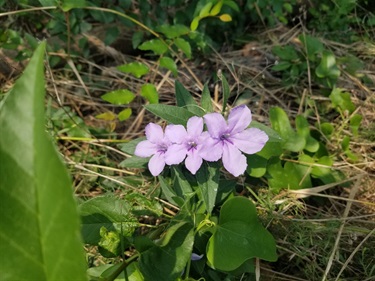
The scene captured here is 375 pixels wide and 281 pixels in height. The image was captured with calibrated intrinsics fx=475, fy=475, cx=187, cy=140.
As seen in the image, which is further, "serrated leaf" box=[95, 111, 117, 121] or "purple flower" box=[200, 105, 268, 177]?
"serrated leaf" box=[95, 111, 117, 121]

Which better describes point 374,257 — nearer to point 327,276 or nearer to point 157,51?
point 327,276

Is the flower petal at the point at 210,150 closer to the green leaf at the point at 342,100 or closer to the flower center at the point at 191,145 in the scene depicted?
the flower center at the point at 191,145

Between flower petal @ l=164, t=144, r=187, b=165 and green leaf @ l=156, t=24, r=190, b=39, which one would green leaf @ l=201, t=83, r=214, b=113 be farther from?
green leaf @ l=156, t=24, r=190, b=39

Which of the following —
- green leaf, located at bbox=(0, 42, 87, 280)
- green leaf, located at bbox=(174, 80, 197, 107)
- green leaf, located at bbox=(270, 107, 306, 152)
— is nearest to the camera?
green leaf, located at bbox=(0, 42, 87, 280)

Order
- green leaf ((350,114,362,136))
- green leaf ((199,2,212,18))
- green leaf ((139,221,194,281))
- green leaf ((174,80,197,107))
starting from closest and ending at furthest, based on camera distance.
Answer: green leaf ((139,221,194,281))
green leaf ((174,80,197,107))
green leaf ((350,114,362,136))
green leaf ((199,2,212,18))

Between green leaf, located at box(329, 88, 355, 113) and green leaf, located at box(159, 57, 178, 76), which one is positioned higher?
green leaf, located at box(159, 57, 178, 76)

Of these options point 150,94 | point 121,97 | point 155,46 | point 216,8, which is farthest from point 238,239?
point 216,8

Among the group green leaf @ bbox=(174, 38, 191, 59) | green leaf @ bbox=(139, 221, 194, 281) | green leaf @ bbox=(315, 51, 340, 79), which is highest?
green leaf @ bbox=(174, 38, 191, 59)

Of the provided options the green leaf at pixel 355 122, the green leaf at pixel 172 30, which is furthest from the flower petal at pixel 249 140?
the green leaf at pixel 172 30

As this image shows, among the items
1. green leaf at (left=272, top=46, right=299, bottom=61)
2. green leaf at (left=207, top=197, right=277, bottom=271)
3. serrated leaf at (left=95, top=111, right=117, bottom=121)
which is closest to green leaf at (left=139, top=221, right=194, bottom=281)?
green leaf at (left=207, top=197, right=277, bottom=271)
